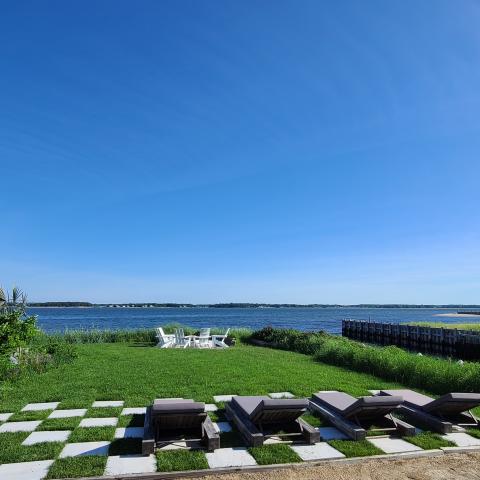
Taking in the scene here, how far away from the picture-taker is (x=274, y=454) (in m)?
5.00

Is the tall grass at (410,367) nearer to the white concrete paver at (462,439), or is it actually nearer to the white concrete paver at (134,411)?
the white concrete paver at (462,439)

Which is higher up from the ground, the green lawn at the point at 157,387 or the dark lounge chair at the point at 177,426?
the dark lounge chair at the point at 177,426

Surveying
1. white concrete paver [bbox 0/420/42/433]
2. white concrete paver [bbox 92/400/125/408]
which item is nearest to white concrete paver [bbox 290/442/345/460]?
white concrete paver [bbox 92/400/125/408]

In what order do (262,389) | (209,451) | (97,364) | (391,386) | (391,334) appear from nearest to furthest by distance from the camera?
1. (209,451)
2. (262,389)
3. (391,386)
4. (97,364)
5. (391,334)

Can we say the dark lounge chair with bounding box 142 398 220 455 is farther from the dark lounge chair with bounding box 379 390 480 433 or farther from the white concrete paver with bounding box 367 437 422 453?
the dark lounge chair with bounding box 379 390 480 433

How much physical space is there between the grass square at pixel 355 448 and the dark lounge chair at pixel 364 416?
159 mm

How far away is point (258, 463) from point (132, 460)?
1377 mm

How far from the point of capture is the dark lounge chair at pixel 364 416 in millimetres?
5680

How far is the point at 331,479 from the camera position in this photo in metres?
4.43

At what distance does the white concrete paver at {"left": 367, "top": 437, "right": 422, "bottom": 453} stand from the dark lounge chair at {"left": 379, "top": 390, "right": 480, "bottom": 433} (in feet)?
2.63

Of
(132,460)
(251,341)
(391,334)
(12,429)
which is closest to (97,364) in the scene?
(12,429)

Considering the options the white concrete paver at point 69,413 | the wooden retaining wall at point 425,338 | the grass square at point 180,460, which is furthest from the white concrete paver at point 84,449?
the wooden retaining wall at point 425,338

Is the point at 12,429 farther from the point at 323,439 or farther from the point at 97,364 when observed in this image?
the point at 97,364

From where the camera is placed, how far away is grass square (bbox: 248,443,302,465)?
189 inches
